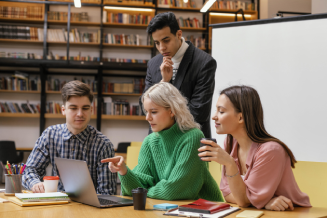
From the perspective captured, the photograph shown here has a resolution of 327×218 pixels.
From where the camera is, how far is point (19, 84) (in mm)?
6859

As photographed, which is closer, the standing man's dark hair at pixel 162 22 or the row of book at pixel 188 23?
the standing man's dark hair at pixel 162 22

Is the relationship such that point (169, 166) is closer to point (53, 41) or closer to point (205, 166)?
point (205, 166)

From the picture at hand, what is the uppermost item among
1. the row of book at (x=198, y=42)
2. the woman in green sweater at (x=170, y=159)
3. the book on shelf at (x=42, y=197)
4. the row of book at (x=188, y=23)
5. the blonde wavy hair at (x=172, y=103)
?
the row of book at (x=188, y=23)

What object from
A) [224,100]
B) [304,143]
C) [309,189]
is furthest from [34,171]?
[304,143]

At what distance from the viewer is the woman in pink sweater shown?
4.43 ft

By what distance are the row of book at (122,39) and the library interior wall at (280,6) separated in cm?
278

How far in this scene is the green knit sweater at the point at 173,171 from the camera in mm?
1555

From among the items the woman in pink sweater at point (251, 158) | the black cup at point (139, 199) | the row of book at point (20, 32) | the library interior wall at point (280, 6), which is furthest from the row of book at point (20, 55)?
the black cup at point (139, 199)

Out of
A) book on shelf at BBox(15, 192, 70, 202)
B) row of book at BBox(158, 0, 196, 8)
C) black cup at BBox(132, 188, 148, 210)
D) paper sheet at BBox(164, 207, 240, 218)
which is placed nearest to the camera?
paper sheet at BBox(164, 207, 240, 218)

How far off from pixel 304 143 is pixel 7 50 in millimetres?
5833

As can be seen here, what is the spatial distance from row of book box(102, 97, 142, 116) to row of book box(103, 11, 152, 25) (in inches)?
63.1

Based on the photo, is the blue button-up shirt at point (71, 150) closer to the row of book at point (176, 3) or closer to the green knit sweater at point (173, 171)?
the green knit sweater at point (173, 171)

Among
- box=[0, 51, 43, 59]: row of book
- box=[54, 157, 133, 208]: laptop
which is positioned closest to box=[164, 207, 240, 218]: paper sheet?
box=[54, 157, 133, 208]: laptop

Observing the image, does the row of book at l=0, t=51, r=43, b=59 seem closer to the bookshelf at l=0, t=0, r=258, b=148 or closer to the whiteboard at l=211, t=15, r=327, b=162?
the bookshelf at l=0, t=0, r=258, b=148
